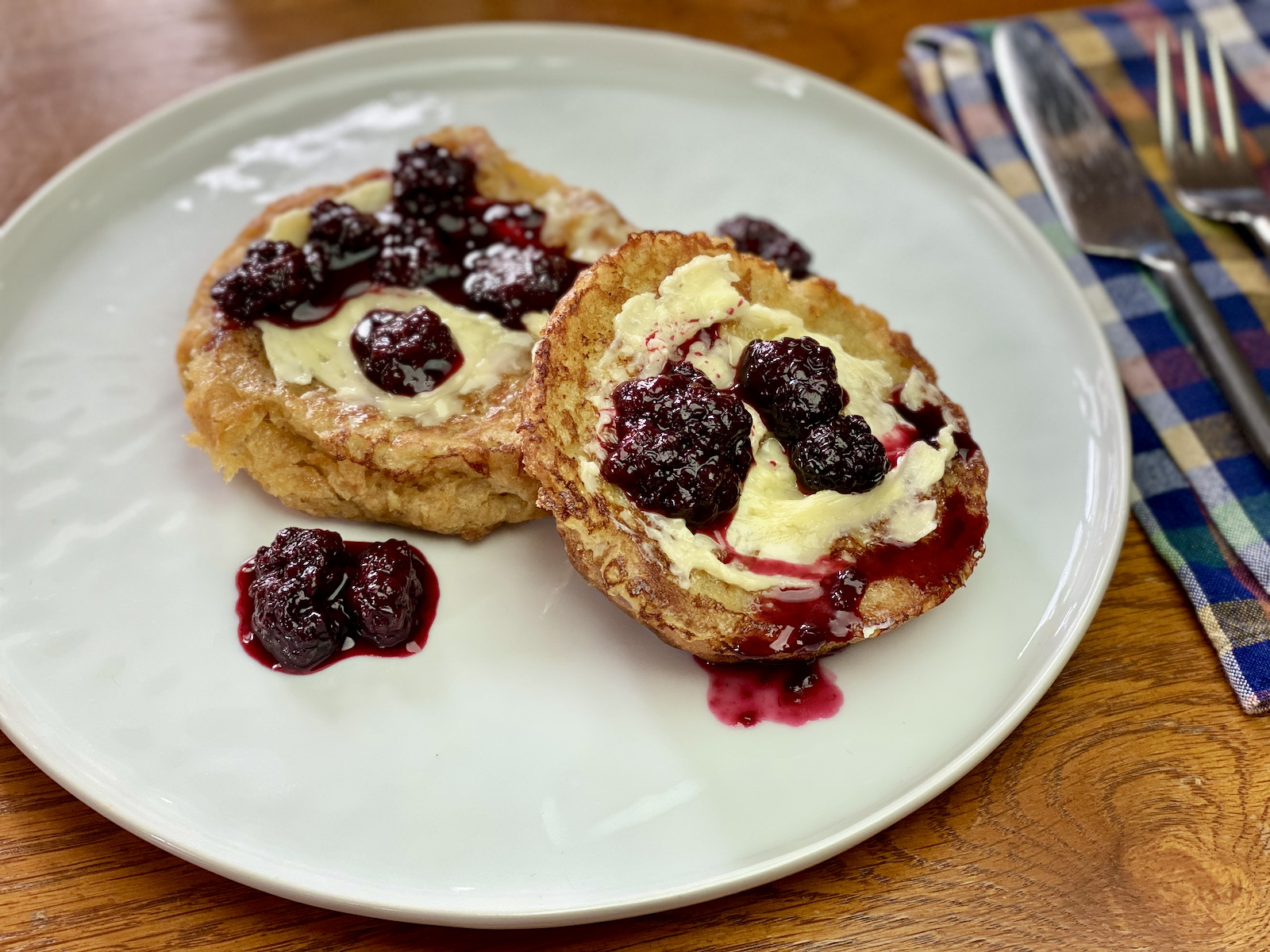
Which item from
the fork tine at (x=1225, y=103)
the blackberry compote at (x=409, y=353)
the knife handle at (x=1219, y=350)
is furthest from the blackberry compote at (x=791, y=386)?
the fork tine at (x=1225, y=103)

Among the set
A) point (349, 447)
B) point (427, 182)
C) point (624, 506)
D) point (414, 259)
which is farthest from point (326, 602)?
point (427, 182)

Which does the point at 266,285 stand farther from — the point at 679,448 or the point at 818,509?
the point at 818,509

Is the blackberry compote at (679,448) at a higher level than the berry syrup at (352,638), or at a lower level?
higher

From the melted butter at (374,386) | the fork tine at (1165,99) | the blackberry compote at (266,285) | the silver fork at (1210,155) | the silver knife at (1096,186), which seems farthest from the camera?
the fork tine at (1165,99)

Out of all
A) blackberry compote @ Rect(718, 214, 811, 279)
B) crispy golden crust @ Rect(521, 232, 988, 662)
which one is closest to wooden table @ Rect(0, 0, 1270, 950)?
crispy golden crust @ Rect(521, 232, 988, 662)

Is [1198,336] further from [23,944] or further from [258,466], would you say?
[23,944]

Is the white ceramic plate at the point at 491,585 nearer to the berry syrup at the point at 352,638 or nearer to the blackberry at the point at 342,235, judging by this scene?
the berry syrup at the point at 352,638
